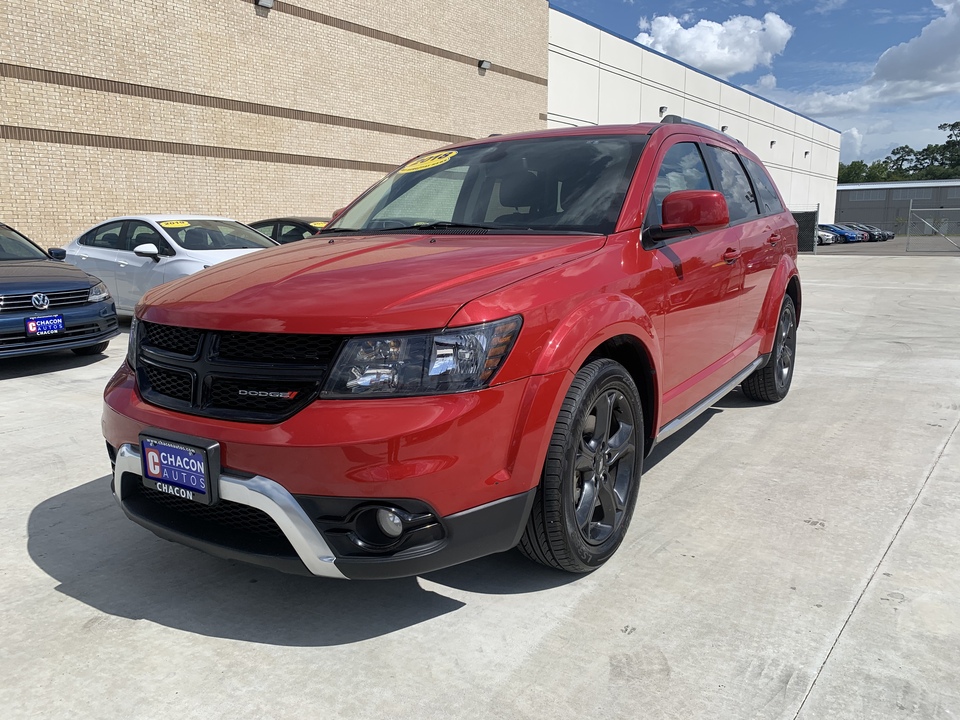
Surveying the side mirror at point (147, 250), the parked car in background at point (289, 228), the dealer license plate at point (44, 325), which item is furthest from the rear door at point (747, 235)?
the parked car in background at point (289, 228)

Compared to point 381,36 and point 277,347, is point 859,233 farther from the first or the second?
point 277,347

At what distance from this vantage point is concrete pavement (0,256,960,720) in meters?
2.11

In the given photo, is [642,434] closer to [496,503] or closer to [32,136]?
[496,503]

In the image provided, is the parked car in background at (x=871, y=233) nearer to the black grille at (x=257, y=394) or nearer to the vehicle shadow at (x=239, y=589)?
the vehicle shadow at (x=239, y=589)

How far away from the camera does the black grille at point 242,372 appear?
225 cm

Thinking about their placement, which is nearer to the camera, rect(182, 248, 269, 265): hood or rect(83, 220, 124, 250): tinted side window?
rect(182, 248, 269, 265): hood

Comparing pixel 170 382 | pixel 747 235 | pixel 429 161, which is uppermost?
pixel 429 161

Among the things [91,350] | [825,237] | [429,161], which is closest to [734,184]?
[429,161]

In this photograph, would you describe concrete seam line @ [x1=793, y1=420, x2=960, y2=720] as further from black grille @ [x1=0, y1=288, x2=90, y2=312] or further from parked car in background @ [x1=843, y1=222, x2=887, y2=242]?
parked car in background @ [x1=843, y1=222, x2=887, y2=242]

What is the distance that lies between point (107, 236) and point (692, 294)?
8.67 metres

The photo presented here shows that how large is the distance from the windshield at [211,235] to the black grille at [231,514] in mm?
7213

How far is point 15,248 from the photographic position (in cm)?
751

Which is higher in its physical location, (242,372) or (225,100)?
(225,100)

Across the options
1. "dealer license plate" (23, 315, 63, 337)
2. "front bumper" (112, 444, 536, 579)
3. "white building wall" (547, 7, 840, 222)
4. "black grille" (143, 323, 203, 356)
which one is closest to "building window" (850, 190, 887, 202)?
"white building wall" (547, 7, 840, 222)
